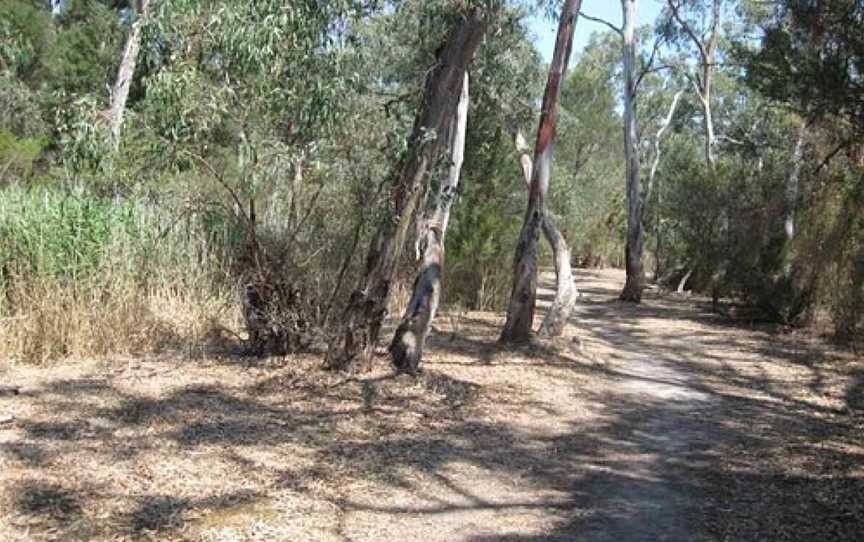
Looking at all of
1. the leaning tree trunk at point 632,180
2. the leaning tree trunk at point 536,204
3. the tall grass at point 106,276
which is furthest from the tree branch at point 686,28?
the tall grass at point 106,276

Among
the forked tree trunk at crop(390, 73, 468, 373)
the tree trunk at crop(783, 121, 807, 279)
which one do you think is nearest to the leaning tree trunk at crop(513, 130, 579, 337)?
the forked tree trunk at crop(390, 73, 468, 373)

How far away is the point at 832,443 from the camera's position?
276 inches

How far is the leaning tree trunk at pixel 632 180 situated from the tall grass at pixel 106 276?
39.6 feet

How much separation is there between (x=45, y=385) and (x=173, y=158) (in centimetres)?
218

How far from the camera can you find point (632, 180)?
19.5m

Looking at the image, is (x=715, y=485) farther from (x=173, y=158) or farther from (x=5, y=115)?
(x=5, y=115)

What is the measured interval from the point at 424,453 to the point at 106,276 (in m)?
4.25

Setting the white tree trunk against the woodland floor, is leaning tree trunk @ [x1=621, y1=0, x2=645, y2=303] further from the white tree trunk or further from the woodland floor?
the woodland floor

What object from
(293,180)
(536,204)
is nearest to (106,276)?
(293,180)

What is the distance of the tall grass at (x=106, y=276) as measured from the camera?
26.9 ft

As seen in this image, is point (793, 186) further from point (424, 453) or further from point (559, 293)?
point (424, 453)

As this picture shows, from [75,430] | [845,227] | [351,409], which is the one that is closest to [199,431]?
[75,430]

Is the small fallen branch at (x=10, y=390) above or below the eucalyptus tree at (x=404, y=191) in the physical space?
below

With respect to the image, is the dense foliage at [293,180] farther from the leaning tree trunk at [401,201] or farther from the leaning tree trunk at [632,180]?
the leaning tree trunk at [632,180]
